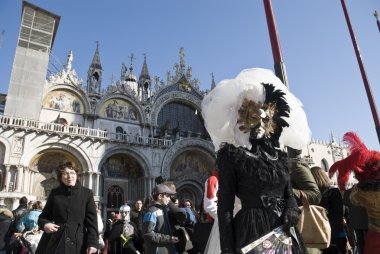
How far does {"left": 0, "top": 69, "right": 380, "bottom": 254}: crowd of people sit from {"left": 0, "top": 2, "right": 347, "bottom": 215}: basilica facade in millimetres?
11651

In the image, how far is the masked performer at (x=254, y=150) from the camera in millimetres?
1965

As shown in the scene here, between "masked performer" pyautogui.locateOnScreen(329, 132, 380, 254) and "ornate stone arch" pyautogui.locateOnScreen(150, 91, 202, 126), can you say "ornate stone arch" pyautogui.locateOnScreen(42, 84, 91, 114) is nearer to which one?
"ornate stone arch" pyautogui.locateOnScreen(150, 91, 202, 126)

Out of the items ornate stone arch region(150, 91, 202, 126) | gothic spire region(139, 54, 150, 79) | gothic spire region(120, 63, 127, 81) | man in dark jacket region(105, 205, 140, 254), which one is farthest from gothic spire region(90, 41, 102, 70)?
man in dark jacket region(105, 205, 140, 254)

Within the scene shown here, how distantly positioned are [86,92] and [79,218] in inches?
685

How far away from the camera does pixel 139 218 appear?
6.01m

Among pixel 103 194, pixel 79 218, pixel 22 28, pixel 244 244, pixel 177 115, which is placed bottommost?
pixel 244 244

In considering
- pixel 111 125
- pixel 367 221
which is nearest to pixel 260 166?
pixel 367 221

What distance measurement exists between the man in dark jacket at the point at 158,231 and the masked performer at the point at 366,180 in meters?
2.07

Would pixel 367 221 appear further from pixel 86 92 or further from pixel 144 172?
pixel 86 92

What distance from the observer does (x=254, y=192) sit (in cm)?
204

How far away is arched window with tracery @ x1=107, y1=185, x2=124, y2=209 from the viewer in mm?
18906

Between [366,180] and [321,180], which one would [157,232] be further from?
[366,180]

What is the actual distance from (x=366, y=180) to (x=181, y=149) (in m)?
17.6

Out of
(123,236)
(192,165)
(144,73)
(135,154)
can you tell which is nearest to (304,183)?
(123,236)
